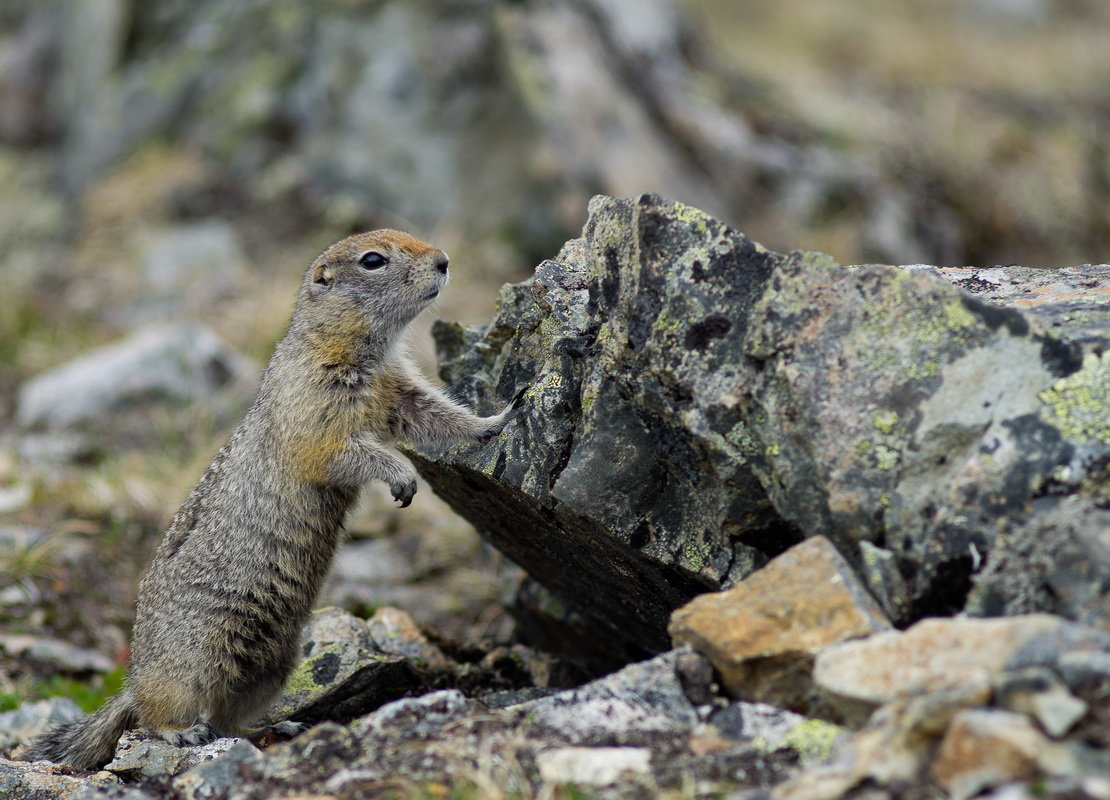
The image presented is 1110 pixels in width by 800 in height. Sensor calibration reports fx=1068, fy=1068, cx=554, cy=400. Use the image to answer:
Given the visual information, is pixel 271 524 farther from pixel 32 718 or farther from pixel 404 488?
pixel 32 718

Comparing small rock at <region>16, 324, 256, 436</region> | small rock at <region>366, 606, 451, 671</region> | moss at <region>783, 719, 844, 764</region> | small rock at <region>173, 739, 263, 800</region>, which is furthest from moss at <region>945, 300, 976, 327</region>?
small rock at <region>16, 324, 256, 436</region>

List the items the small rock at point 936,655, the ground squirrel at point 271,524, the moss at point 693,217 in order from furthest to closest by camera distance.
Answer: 1. the ground squirrel at point 271,524
2. the moss at point 693,217
3. the small rock at point 936,655

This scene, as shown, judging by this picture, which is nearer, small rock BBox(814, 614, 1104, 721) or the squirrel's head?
small rock BBox(814, 614, 1104, 721)

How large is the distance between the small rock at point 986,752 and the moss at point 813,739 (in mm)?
533

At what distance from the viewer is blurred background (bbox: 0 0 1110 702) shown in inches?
474

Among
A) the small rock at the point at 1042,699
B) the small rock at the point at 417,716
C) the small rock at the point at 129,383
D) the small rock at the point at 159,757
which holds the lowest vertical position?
the small rock at the point at 1042,699

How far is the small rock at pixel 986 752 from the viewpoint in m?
2.78

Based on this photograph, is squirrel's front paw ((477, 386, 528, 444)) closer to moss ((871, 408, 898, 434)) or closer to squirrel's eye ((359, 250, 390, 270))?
squirrel's eye ((359, 250, 390, 270))

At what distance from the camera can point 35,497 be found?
909cm

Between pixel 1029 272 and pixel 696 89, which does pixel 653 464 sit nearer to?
pixel 1029 272

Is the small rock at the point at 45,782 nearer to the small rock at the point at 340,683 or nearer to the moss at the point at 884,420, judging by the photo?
the small rock at the point at 340,683

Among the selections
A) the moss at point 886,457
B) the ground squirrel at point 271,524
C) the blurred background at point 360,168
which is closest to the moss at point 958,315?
the moss at point 886,457

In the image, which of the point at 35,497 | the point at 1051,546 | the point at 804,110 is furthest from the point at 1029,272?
the point at 804,110

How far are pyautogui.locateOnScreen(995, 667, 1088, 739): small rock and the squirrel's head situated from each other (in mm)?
3988
